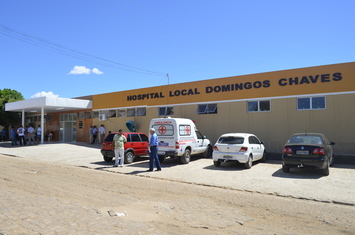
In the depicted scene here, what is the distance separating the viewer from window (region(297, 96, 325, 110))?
15807mm

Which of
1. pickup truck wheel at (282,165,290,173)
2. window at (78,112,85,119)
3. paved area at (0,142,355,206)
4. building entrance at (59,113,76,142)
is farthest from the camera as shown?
building entrance at (59,113,76,142)

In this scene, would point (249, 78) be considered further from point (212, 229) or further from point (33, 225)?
point (33, 225)

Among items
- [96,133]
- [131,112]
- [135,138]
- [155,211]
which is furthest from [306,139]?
[96,133]

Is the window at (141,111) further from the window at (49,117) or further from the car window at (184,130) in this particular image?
the window at (49,117)

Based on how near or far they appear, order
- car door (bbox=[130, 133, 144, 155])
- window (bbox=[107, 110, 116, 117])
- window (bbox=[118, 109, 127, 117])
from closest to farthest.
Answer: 1. car door (bbox=[130, 133, 144, 155])
2. window (bbox=[118, 109, 127, 117])
3. window (bbox=[107, 110, 116, 117])

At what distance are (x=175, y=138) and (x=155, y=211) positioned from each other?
24.6 ft

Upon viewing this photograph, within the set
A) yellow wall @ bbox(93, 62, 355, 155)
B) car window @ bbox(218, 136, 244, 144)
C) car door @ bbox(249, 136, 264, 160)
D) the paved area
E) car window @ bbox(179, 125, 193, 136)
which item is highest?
yellow wall @ bbox(93, 62, 355, 155)

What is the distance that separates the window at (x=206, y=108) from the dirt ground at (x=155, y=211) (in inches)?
438

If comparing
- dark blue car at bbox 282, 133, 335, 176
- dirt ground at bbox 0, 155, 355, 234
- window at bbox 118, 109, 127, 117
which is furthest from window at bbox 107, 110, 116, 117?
dark blue car at bbox 282, 133, 335, 176

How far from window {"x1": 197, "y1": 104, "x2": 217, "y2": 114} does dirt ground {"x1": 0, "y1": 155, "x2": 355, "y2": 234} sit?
438 inches

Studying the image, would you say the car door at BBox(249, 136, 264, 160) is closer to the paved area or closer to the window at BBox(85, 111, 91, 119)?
the paved area

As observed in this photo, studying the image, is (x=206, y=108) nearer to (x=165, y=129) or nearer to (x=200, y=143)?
(x=200, y=143)

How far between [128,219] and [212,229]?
167 centimetres

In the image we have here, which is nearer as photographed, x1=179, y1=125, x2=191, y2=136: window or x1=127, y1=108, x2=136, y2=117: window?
x1=179, y1=125, x2=191, y2=136: window
